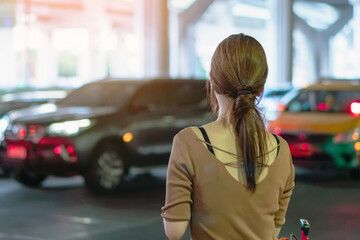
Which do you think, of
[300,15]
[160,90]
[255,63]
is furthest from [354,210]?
[300,15]

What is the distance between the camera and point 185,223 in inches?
80.5

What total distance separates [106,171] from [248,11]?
2633 centimetres

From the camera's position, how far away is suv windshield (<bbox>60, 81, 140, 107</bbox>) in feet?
33.7

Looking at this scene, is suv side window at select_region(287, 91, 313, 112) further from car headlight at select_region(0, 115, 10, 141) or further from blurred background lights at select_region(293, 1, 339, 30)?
blurred background lights at select_region(293, 1, 339, 30)

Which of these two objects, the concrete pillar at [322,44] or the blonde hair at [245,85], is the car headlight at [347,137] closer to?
the blonde hair at [245,85]

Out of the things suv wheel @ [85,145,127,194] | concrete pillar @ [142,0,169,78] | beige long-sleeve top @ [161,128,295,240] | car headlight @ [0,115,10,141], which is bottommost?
suv wheel @ [85,145,127,194]

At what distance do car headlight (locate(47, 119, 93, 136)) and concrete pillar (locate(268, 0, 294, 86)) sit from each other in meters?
19.1

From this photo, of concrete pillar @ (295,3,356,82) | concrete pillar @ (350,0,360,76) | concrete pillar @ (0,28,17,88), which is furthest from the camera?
concrete pillar @ (295,3,356,82)

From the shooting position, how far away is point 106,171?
9.42 metres

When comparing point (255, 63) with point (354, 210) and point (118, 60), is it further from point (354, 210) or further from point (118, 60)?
point (118, 60)

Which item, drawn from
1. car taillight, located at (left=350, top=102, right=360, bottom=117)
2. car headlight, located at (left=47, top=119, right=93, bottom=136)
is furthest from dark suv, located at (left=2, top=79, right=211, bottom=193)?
car taillight, located at (left=350, top=102, right=360, bottom=117)

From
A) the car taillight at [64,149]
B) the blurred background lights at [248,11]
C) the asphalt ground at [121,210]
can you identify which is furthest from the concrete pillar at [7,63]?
the car taillight at [64,149]

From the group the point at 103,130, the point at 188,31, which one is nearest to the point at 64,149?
the point at 103,130

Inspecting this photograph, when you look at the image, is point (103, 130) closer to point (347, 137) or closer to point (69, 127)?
point (69, 127)
